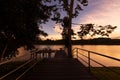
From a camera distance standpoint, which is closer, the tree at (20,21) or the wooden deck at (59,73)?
the wooden deck at (59,73)

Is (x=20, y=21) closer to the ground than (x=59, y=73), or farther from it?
farther from it

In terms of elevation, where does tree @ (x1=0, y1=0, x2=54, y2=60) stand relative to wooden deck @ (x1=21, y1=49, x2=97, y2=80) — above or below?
above

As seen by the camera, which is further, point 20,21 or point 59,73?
point 20,21

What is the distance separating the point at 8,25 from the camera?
2081cm

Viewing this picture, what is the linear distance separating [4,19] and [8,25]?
0.86 m

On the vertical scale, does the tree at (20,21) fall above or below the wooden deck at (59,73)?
above

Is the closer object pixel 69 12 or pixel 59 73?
pixel 59 73

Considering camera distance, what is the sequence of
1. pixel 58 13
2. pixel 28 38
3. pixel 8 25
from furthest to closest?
1. pixel 58 13
2. pixel 28 38
3. pixel 8 25

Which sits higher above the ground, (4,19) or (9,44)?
(4,19)

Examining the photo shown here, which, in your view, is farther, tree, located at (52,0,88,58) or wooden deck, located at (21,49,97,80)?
tree, located at (52,0,88,58)

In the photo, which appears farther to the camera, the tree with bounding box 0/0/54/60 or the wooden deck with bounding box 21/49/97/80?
the tree with bounding box 0/0/54/60

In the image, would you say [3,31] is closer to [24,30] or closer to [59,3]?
[24,30]

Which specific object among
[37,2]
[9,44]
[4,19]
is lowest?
[9,44]

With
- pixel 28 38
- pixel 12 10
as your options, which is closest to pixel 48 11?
pixel 28 38
